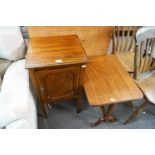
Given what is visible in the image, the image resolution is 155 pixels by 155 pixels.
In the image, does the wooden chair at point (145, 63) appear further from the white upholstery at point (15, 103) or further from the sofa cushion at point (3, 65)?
the sofa cushion at point (3, 65)

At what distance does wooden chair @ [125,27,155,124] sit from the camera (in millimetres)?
1253

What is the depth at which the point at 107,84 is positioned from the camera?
1290 mm

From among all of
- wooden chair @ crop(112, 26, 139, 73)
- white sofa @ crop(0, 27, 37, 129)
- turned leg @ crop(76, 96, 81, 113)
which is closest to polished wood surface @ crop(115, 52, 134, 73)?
wooden chair @ crop(112, 26, 139, 73)

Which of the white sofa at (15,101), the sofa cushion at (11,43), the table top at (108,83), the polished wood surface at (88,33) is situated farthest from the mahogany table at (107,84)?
the sofa cushion at (11,43)

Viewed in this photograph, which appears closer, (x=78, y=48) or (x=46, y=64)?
(x=46, y=64)

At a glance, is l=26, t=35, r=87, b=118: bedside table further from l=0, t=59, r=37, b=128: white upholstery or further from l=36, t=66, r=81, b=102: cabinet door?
l=0, t=59, r=37, b=128: white upholstery

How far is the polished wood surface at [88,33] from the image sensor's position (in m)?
1.33

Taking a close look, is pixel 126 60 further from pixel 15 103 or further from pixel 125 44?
pixel 15 103

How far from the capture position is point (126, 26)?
1.46 meters

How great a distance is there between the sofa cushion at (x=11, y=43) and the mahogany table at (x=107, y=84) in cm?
59
